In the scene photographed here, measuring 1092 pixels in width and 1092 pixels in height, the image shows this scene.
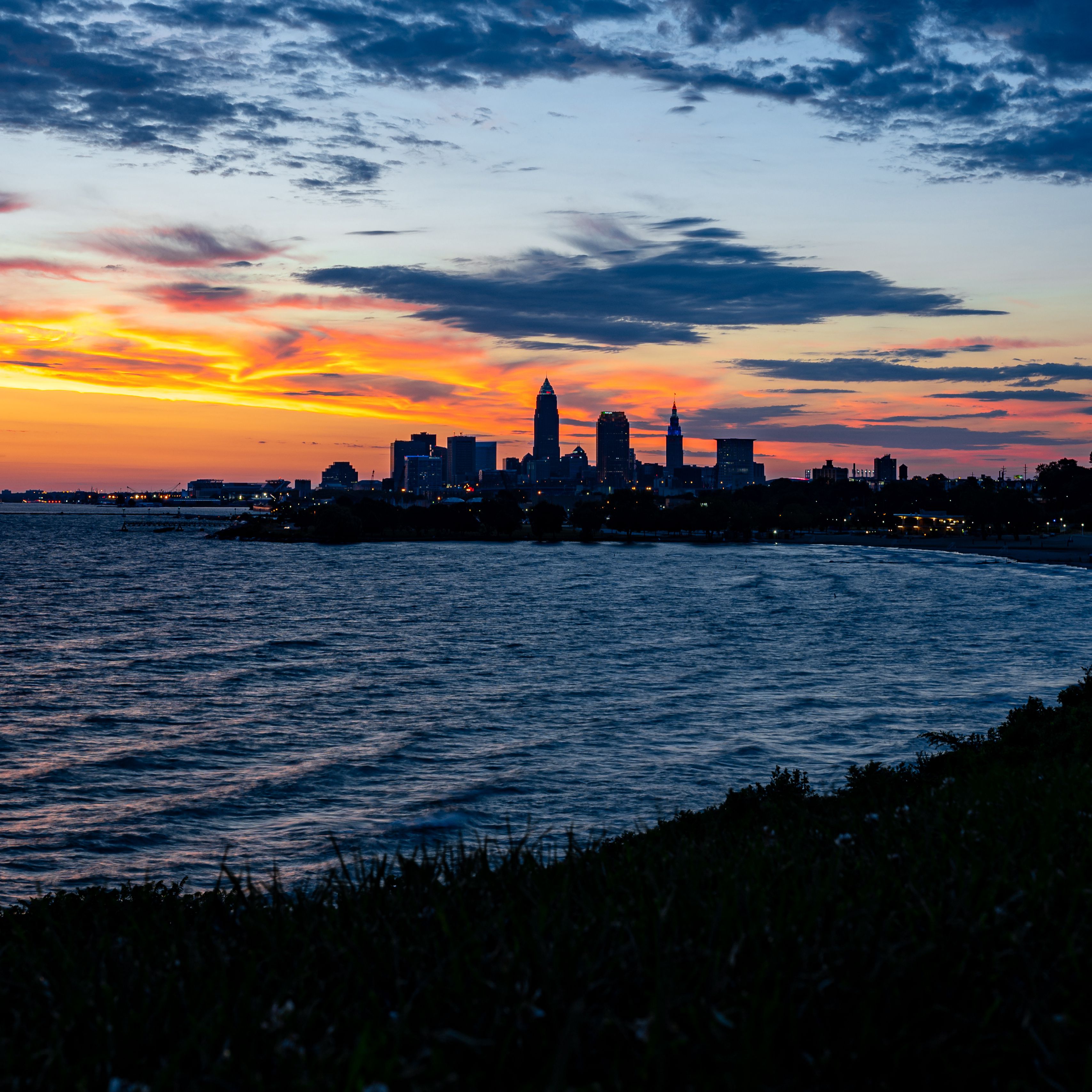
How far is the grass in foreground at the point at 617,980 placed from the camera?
477 centimetres

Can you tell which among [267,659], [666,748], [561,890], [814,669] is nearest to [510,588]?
[267,659]

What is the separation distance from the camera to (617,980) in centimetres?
554

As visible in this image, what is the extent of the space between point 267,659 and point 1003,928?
57.8m

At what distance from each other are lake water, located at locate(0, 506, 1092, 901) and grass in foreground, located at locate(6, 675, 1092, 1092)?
3.69 m

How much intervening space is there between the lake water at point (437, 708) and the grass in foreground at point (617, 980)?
369 cm

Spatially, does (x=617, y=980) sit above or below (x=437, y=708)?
above

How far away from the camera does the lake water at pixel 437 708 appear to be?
83.5 feet

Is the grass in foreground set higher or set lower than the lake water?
higher

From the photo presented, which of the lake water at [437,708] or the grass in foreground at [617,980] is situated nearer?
the grass in foreground at [617,980]

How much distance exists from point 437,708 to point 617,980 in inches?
1490

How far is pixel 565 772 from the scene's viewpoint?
97.8 ft

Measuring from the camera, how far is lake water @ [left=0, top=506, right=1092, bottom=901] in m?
25.4

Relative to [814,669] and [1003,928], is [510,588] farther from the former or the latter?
[1003,928]

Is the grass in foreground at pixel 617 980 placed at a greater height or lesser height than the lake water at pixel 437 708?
Answer: greater
